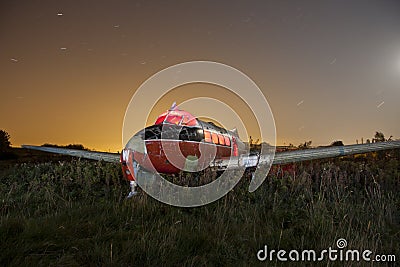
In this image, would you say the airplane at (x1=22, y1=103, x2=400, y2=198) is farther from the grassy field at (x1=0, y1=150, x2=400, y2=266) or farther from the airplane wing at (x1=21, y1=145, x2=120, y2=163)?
the airplane wing at (x1=21, y1=145, x2=120, y2=163)

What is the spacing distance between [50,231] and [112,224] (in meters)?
0.90

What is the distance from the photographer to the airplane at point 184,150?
7320 mm

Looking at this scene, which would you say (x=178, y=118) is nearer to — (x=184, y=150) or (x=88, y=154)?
(x=184, y=150)

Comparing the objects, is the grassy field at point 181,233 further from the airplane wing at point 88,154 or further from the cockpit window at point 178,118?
the airplane wing at point 88,154

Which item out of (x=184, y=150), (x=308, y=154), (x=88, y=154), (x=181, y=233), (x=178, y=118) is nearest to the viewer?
(x=181, y=233)

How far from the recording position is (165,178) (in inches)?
308

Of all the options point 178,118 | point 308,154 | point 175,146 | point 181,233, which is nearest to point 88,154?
point 178,118

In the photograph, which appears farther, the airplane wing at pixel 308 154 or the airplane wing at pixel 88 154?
the airplane wing at pixel 88 154

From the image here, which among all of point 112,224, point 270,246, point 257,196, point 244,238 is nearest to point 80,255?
point 112,224

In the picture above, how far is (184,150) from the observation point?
7824mm

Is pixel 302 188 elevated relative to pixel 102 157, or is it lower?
lower

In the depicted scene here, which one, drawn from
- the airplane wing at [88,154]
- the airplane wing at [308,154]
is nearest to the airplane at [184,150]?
the airplane wing at [308,154]

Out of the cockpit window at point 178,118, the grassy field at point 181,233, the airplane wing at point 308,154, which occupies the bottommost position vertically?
the grassy field at point 181,233

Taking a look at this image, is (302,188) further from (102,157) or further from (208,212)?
(102,157)
